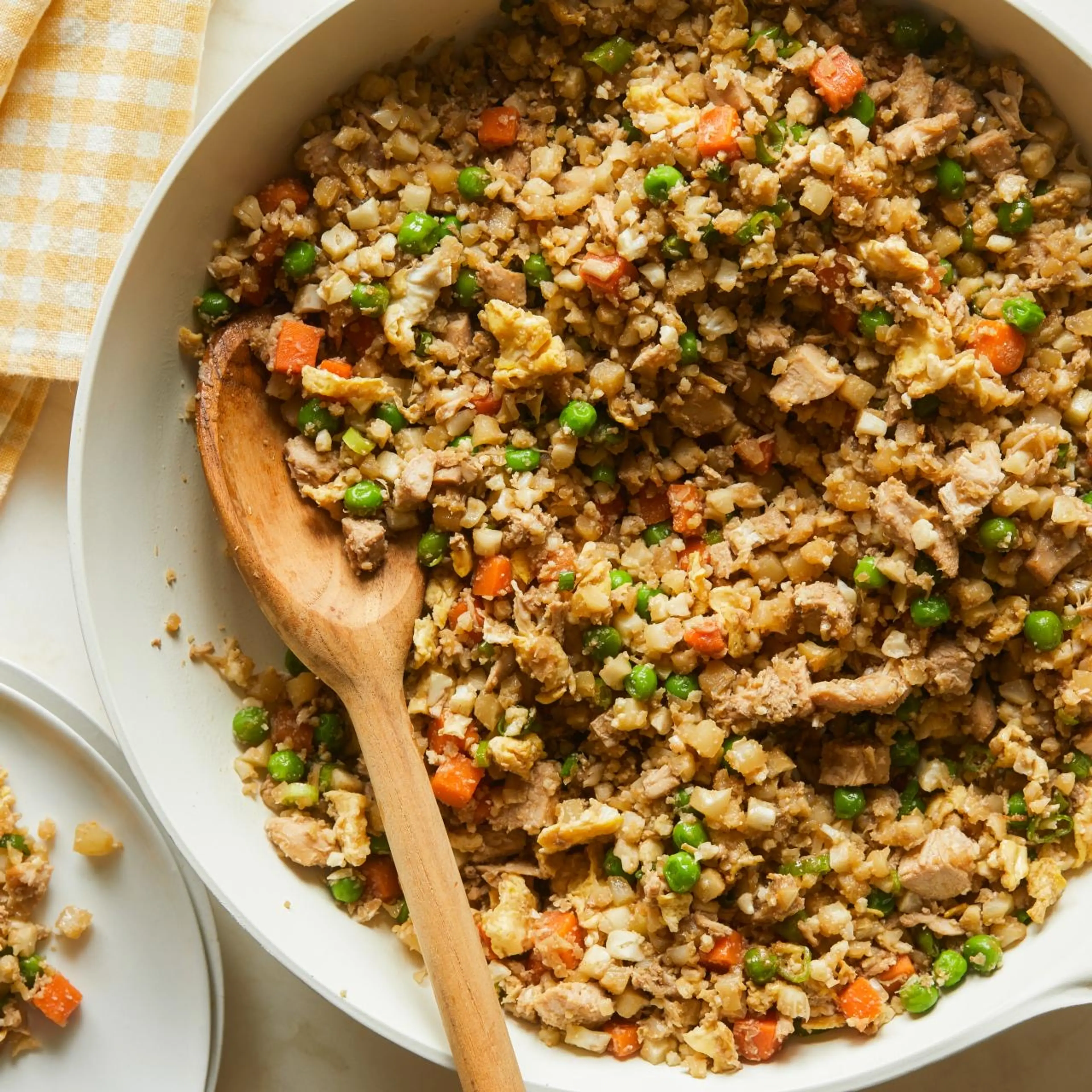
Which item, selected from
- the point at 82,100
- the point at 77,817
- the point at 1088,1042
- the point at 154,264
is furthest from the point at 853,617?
the point at 82,100

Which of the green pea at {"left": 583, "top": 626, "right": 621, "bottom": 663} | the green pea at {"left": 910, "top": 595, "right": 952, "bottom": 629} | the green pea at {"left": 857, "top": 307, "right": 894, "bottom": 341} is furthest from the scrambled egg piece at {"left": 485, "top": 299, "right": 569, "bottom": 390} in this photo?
the green pea at {"left": 910, "top": 595, "right": 952, "bottom": 629}

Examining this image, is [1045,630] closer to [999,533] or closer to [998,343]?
[999,533]

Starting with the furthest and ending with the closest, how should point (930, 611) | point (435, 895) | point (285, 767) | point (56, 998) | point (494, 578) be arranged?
point (56, 998) < point (285, 767) < point (494, 578) < point (930, 611) < point (435, 895)

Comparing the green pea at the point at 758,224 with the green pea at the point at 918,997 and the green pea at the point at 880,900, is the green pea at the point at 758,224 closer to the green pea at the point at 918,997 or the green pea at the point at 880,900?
the green pea at the point at 880,900

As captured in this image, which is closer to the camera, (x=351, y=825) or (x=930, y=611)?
(x=930, y=611)

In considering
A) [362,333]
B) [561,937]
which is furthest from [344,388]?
[561,937]

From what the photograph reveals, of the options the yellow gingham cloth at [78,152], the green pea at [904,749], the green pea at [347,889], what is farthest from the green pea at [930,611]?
the yellow gingham cloth at [78,152]
